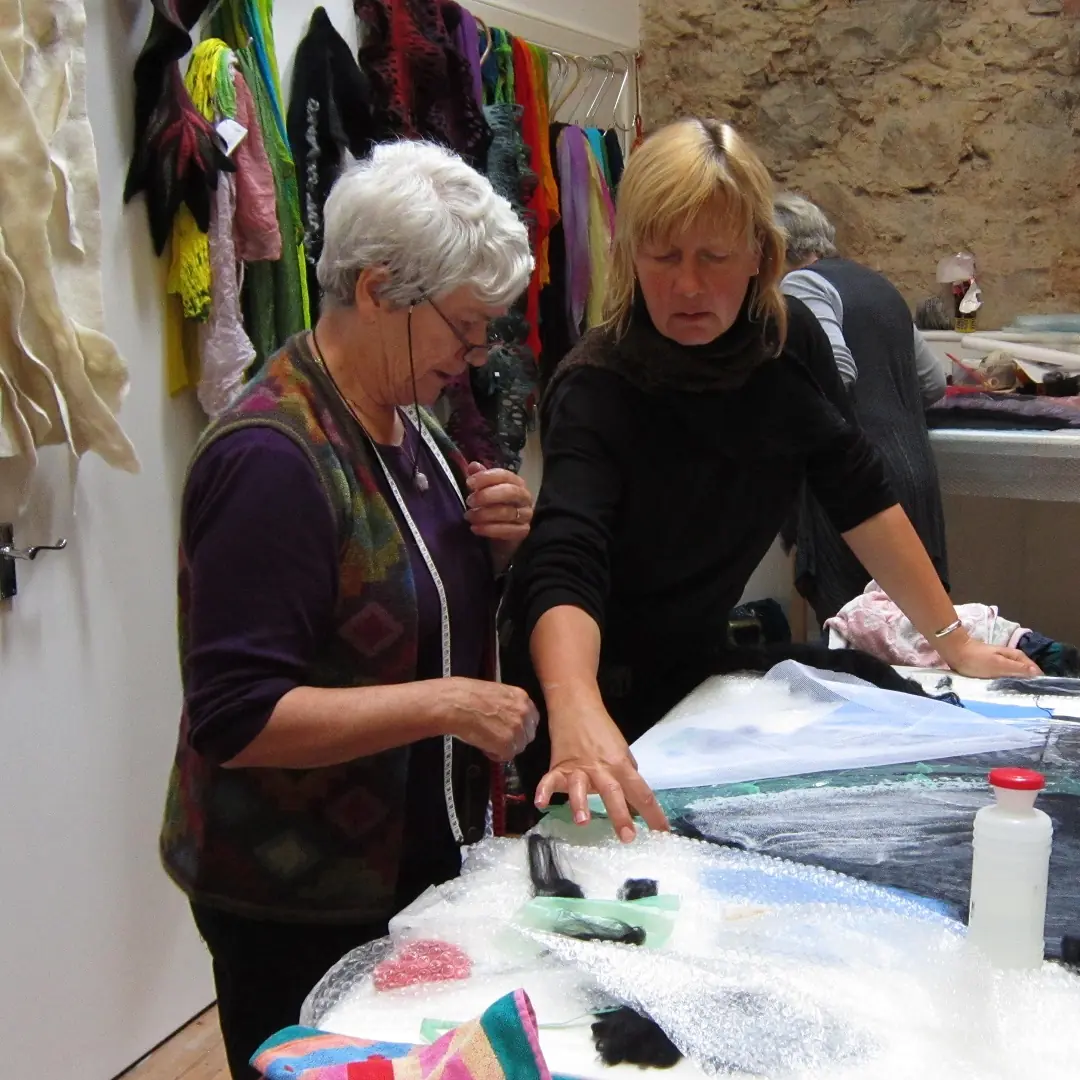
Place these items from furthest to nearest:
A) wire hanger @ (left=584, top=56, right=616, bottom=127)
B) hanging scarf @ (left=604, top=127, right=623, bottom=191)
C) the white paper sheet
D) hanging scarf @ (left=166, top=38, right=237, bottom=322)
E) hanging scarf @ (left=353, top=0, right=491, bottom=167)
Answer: wire hanger @ (left=584, top=56, right=616, bottom=127) < hanging scarf @ (left=604, top=127, right=623, bottom=191) < hanging scarf @ (left=353, top=0, right=491, bottom=167) < hanging scarf @ (left=166, top=38, right=237, bottom=322) < the white paper sheet

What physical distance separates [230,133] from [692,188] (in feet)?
3.60

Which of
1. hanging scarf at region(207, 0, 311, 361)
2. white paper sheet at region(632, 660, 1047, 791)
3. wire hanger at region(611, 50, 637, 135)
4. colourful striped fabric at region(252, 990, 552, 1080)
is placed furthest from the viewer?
wire hanger at region(611, 50, 637, 135)

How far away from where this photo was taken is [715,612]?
1.63 m

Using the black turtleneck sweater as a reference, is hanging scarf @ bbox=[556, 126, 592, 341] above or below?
above

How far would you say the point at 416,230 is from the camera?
1171mm

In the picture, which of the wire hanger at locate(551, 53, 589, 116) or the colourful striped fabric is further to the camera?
the wire hanger at locate(551, 53, 589, 116)

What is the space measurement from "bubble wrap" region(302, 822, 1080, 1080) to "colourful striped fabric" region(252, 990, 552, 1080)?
Result: 0.31ft

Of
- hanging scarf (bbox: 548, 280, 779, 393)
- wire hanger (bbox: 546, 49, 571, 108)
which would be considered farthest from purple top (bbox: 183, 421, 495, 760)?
wire hanger (bbox: 546, 49, 571, 108)

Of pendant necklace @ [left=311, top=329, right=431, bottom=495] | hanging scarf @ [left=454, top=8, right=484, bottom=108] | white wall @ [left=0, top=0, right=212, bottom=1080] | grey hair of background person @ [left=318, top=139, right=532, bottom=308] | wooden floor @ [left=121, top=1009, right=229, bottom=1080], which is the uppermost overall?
hanging scarf @ [left=454, top=8, right=484, bottom=108]

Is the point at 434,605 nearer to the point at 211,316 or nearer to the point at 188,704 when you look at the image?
the point at 188,704

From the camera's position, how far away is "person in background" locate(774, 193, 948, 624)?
2.80 m

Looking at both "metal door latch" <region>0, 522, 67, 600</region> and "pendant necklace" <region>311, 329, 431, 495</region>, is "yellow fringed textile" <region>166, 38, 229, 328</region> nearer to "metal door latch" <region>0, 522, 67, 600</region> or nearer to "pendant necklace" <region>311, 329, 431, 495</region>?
"metal door latch" <region>0, 522, 67, 600</region>

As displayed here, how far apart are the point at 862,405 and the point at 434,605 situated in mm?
1853

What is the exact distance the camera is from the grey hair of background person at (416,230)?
1172 millimetres
